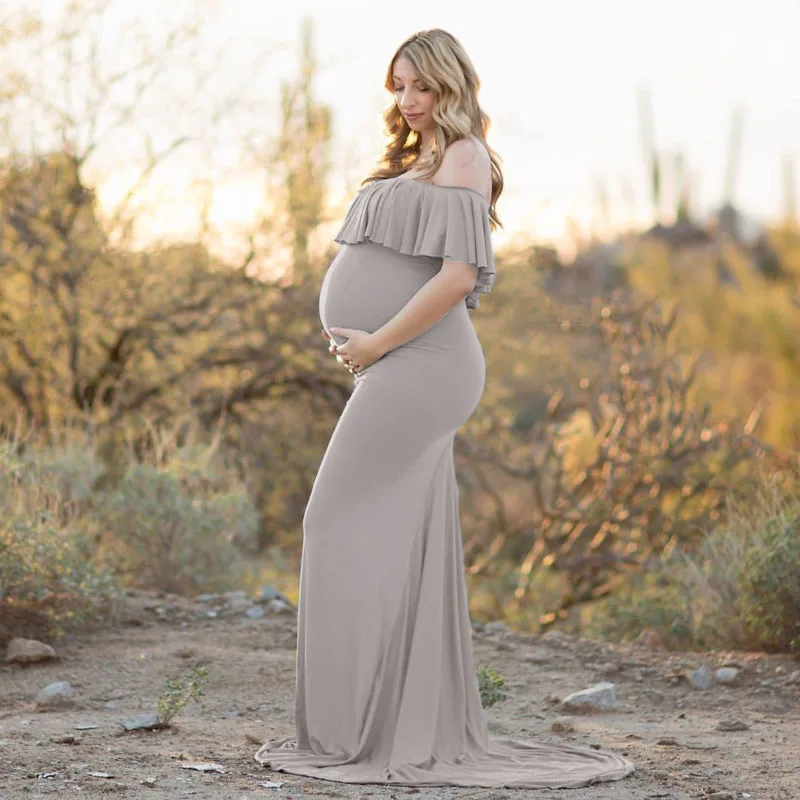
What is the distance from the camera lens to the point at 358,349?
3.98 meters

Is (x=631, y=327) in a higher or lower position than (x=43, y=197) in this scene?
lower

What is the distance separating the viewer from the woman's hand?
13.0 feet

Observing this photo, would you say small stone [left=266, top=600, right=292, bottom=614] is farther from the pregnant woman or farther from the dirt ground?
the pregnant woman

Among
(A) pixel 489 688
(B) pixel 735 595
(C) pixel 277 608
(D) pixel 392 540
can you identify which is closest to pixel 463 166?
(D) pixel 392 540

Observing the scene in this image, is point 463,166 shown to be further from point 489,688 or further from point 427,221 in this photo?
point 489,688

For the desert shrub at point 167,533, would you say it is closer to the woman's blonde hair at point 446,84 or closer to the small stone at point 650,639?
the small stone at point 650,639

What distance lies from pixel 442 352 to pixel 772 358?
13081 mm

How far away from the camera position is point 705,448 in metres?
8.82

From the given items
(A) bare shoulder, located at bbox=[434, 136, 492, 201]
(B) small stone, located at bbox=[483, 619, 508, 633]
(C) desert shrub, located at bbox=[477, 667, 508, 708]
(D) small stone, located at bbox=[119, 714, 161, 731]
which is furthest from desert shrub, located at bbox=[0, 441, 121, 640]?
(A) bare shoulder, located at bbox=[434, 136, 492, 201]

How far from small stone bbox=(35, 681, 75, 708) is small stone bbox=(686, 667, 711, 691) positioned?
2.57 m

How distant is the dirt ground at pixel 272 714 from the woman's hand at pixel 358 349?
1.25m

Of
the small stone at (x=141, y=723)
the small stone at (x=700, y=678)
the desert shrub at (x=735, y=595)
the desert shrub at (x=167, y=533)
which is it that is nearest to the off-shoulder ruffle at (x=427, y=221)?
the small stone at (x=141, y=723)

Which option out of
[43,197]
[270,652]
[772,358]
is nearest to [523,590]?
[270,652]

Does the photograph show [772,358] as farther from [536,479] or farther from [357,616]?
[357,616]
